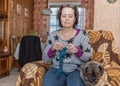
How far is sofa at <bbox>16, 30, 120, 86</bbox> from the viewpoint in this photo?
1.84 meters

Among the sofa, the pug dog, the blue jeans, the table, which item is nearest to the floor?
the table

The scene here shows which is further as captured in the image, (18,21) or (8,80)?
(18,21)

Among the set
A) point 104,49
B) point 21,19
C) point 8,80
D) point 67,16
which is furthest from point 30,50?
point 67,16

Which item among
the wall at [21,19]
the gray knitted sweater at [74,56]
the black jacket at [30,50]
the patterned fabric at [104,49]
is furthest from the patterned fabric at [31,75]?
the wall at [21,19]

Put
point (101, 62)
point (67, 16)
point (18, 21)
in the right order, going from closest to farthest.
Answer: point (67, 16) < point (101, 62) < point (18, 21)

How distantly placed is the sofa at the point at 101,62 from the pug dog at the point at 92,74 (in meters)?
0.10

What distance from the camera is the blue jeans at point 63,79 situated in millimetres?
1790

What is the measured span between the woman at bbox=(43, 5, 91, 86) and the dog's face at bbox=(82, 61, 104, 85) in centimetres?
8

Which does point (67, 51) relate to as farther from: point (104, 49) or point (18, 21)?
point (18, 21)

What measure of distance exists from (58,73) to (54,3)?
6.43m

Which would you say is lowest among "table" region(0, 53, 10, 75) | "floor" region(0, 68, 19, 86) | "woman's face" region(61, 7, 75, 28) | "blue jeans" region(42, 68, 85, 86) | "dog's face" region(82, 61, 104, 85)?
"floor" region(0, 68, 19, 86)

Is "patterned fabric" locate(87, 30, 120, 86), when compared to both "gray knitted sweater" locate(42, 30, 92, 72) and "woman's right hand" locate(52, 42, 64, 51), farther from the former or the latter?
"woman's right hand" locate(52, 42, 64, 51)

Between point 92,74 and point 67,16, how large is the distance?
517 mm

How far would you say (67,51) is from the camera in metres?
1.86
